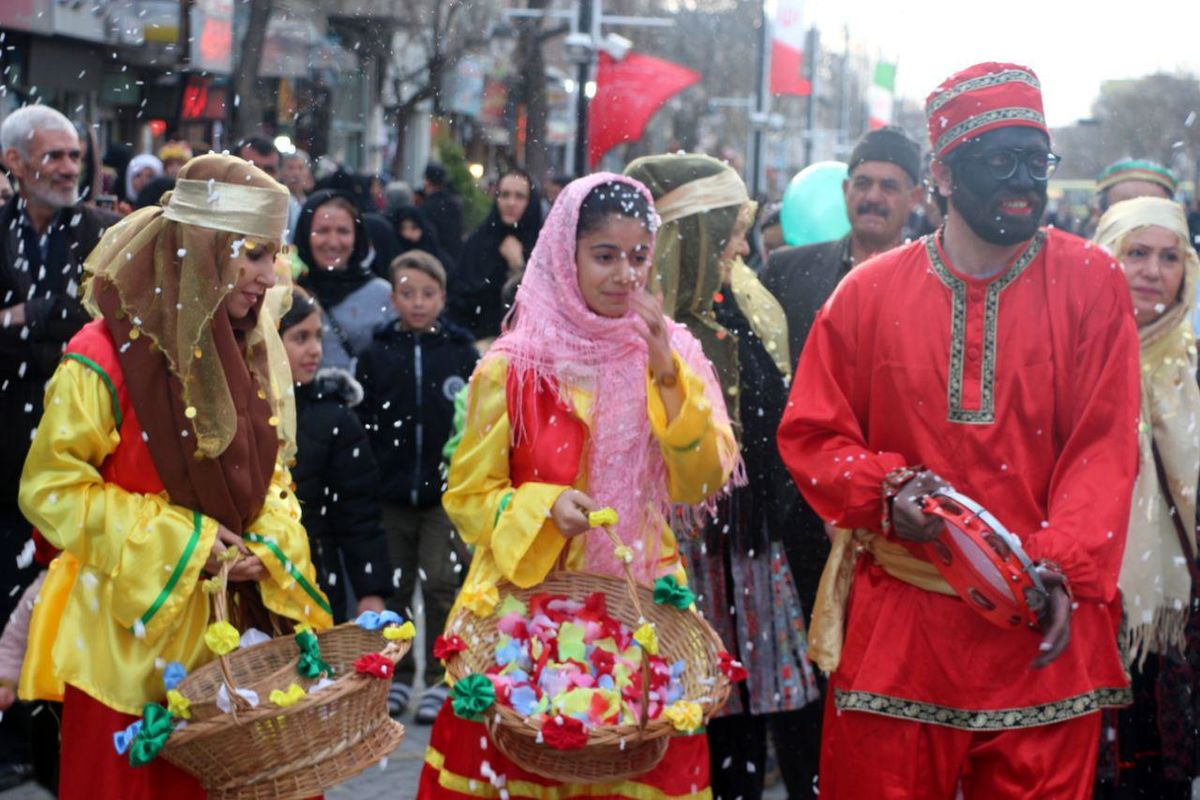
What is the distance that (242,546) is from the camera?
4137 mm

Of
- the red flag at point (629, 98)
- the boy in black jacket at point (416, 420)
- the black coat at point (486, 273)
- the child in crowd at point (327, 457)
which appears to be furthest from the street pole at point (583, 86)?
the child in crowd at point (327, 457)

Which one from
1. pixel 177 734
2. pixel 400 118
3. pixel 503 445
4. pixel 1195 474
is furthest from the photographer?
pixel 400 118

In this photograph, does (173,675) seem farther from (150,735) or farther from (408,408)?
(408,408)

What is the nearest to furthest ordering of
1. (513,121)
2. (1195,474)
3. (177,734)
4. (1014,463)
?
(177,734) → (1014,463) → (1195,474) → (513,121)

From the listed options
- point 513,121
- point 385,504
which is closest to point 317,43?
point 513,121

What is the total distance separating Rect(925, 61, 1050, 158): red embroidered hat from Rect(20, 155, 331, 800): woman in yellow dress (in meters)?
1.65

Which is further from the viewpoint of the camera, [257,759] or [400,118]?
[400,118]

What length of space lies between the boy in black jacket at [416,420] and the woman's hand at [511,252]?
3.12 meters

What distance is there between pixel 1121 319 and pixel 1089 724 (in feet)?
3.13

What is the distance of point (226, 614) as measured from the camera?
395cm

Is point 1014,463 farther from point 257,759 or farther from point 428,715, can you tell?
point 428,715

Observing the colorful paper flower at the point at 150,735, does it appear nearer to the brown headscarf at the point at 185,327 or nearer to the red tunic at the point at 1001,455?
the brown headscarf at the point at 185,327

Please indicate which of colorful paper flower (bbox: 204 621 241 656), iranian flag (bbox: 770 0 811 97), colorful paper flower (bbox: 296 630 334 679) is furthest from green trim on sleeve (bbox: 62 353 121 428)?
iranian flag (bbox: 770 0 811 97)

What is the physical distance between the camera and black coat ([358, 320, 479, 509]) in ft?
24.0
